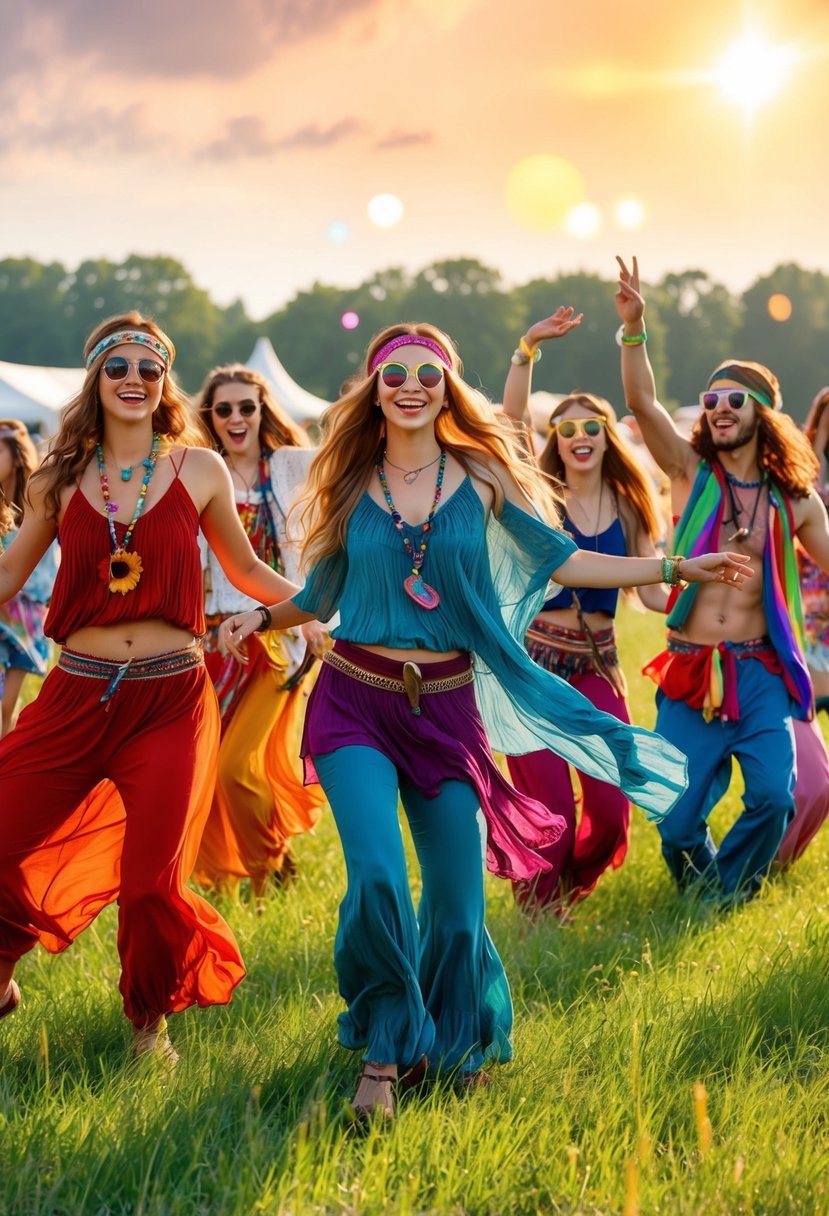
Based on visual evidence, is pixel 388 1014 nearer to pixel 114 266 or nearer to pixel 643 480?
pixel 643 480

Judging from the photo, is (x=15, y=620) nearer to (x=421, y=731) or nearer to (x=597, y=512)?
(x=597, y=512)

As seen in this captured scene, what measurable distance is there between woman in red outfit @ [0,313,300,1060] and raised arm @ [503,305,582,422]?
6.60 ft

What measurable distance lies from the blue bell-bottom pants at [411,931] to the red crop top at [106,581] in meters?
0.74

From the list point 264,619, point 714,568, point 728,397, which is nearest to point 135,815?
point 264,619

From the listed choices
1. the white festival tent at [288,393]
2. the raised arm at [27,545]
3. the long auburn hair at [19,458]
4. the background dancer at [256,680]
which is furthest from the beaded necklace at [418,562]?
the white festival tent at [288,393]

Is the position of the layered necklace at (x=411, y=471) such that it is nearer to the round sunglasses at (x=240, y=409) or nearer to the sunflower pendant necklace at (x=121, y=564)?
the sunflower pendant necklace at (x=121, y=564)

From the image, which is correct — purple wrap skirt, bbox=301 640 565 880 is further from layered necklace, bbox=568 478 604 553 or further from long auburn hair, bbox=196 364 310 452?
long auburn hair, bbox=196 364 310 452

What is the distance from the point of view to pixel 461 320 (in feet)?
305

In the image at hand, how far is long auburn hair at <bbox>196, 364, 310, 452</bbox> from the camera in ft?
24.8

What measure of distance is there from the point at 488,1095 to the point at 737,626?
10.5 feet

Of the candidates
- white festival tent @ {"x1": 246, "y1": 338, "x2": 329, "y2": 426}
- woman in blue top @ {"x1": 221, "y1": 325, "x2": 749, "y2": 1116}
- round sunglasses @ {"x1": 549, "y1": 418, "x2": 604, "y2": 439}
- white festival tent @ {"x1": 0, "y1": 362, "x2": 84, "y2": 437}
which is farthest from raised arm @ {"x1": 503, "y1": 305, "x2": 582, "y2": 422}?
white festival tent @ {"x1": 246, "y1": 338, "x2": 329, "y2": 426}

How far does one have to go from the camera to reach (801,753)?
6938 millimetres

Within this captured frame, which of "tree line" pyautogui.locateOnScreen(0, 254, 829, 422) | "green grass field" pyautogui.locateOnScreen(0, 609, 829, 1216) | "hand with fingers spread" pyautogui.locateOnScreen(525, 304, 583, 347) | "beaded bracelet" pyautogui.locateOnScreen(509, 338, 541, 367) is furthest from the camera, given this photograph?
"tree line" pyautogui.locateOnScreen(0, 254, 829, 422)

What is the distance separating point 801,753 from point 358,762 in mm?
3254
